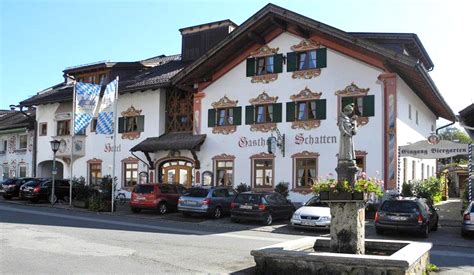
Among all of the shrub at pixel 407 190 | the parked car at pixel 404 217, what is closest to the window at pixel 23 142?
the shrub at pixel 407 190

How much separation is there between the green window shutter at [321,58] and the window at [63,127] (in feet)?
63.5

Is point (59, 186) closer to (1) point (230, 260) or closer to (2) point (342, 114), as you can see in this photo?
(1) point (230, 260)

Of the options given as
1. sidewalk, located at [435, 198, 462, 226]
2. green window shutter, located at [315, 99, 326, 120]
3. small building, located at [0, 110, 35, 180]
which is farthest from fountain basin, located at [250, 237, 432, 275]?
small building, located at [0, 110, 35, 180]

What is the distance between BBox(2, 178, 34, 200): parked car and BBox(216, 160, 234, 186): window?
1419 cm

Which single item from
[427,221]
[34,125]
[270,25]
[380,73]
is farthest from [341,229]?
[34,125]

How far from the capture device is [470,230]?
17.6 m

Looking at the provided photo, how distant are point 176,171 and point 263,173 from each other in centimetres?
641

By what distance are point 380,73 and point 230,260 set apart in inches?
607

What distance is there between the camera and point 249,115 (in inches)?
1109

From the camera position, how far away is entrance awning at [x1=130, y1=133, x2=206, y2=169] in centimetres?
2888

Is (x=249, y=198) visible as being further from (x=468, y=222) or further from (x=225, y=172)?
(x=468, y=222)

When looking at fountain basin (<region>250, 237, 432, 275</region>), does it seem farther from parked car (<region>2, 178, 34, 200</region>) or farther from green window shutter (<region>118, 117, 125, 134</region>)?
parked car (<region>2, 178, 34, 200</region>)

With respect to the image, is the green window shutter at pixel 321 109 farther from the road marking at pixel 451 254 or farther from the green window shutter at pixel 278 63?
the road marking at pixel 451 254

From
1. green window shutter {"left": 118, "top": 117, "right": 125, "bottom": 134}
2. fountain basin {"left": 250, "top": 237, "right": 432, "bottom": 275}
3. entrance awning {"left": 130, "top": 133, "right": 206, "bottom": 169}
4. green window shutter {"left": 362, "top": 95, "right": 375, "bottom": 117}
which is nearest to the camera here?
fountain basin {"left": 250, "top": 237, "right": 432, "bottom": 275}
